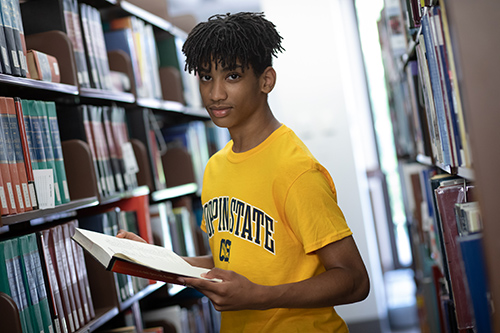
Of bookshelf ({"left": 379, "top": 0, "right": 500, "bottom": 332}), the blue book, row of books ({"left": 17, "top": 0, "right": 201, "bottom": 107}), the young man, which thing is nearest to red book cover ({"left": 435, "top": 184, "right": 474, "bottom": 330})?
bookshelf ({"left": 379, "top": 0, "right": 500, "bottom": 332})

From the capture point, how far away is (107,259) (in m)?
1.02

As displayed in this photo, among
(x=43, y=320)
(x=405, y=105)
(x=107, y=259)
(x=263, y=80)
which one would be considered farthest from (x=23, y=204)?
(x=405, y=105)

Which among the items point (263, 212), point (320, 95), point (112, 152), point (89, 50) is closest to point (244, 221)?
point (263, 212)

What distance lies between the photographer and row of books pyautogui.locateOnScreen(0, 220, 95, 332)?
137cm

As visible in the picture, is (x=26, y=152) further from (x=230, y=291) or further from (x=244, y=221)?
(x=230, y=291)

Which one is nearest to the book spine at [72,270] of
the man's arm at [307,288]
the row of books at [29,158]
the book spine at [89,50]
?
the row of books at [29,158]

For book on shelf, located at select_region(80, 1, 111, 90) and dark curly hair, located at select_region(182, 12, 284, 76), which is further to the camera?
book on shelf, located at select_region(80, 1, 111, 90)

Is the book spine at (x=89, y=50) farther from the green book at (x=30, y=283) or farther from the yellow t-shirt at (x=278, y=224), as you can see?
the yellow t-shirt at (x=278, y=224)

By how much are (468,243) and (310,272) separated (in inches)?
16.8

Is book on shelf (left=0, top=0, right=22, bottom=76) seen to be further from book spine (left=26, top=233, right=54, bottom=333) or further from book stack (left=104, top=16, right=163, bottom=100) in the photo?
book stack (left=104, top=16, right=163, bottom=100)

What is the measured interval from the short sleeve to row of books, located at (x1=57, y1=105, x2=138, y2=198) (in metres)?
0.95

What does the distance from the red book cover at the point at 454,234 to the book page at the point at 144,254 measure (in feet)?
1.97

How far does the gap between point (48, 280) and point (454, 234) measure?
114 cm

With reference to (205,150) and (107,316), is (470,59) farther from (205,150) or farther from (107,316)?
(205,150)
